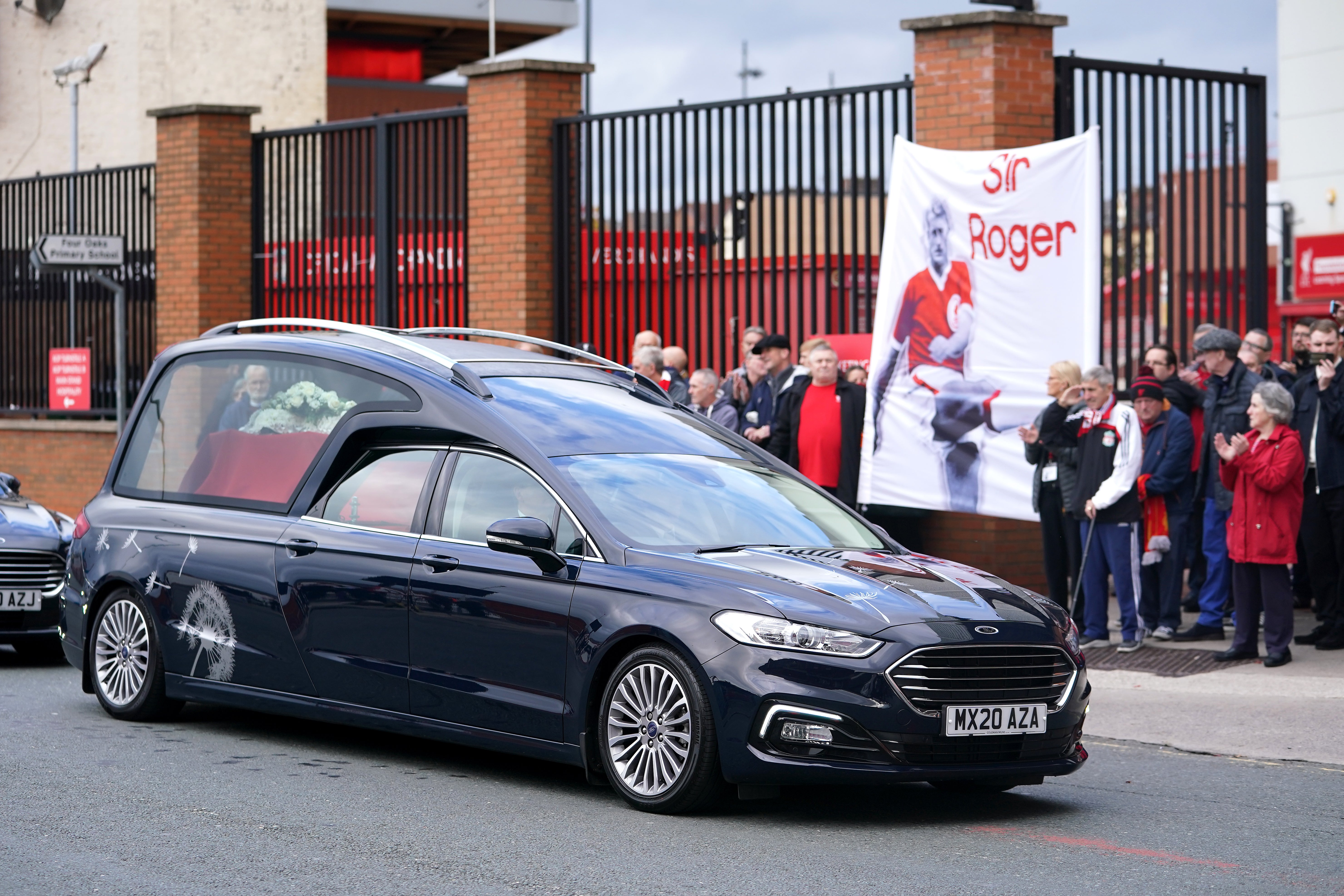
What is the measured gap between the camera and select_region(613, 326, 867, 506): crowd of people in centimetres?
1255

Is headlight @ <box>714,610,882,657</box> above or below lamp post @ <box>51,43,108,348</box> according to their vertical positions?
below

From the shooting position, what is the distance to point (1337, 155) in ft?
Answer: 144

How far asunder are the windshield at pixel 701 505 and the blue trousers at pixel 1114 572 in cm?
399

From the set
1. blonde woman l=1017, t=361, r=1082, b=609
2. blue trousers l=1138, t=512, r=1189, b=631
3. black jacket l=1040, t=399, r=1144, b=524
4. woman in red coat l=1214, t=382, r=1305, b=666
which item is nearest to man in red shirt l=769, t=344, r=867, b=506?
blonde woman l=1017, t=361, r=1082, b=609

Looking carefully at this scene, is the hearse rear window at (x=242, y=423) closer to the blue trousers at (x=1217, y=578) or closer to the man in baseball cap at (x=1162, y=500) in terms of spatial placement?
the man in baseball cap at (x=1162, y=500)

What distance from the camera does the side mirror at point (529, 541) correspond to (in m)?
6.88

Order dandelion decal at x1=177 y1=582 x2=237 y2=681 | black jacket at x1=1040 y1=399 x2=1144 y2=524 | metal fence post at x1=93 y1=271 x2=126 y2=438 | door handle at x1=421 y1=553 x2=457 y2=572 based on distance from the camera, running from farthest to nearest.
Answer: metal fence post at x1=93 y1=271 x2=126 y2=438, black jacket at x1=1040 y1=399 x2=1144 y2=524, dandelion decal at x1=177 y1=582 x2=237 y2=681, door handle at x1=421 y1=553 x2=457 y2=572

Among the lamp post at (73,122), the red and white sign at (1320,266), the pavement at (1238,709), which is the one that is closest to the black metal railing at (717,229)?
the pavement at (1238,709)

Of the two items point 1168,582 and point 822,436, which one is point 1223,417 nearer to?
point 1168,582

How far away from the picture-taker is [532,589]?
7020 millimetres

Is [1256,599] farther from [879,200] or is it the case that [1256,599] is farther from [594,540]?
[594,540]

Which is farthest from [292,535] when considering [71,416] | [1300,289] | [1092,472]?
[1300,289]

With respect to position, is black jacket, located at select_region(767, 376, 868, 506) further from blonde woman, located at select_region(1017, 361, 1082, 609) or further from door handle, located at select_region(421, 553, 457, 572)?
door handle, located at select_region(421, 553, 457, 572)

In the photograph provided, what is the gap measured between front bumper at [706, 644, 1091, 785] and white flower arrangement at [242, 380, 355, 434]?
2713 mm
